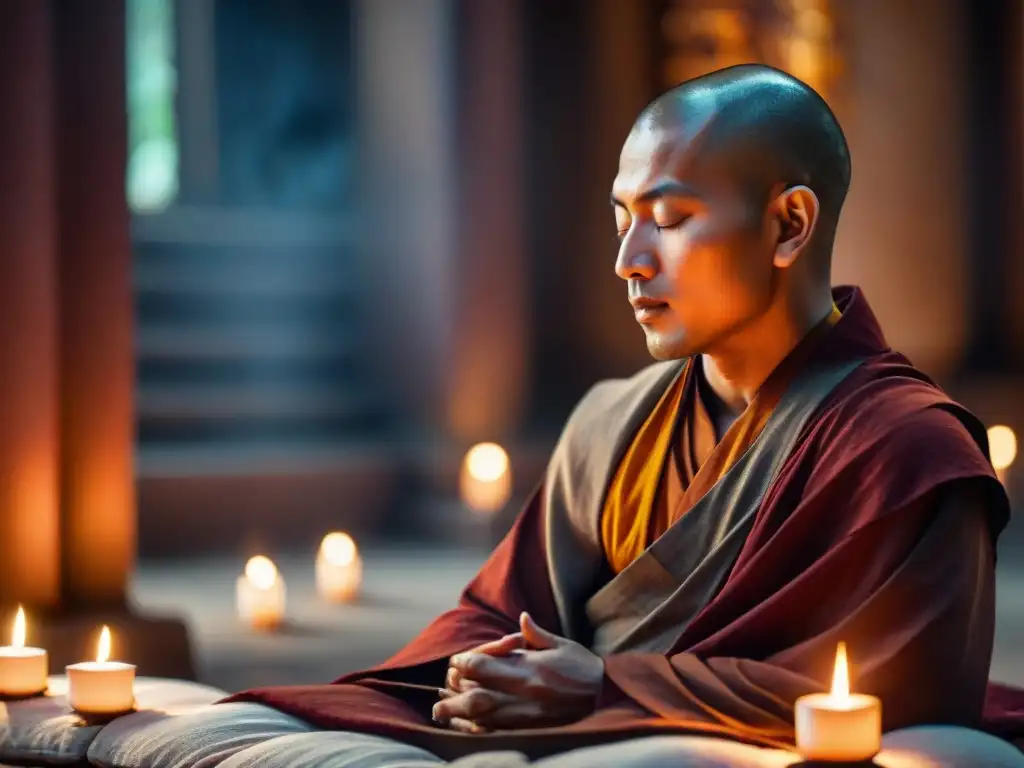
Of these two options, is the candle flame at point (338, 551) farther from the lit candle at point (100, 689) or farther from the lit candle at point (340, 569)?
the lit candle at point (100, 689)

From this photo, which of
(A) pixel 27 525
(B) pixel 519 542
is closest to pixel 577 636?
(B) pixel 519 542

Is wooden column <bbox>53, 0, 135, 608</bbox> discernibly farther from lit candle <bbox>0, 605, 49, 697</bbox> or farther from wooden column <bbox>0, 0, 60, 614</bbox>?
lit candle <bbox>0, 605, 49, 697</bbox>

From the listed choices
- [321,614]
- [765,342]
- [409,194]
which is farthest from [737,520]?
[409,194]

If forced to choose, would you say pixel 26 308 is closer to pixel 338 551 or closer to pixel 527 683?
pixel 338 551

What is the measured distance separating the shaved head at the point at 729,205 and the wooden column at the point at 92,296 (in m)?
2.08

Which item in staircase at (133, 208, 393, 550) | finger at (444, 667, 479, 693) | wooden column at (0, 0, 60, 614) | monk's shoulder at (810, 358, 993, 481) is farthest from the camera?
staircase at (133, 208, 393, 550)

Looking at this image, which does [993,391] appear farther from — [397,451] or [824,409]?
[824,409]

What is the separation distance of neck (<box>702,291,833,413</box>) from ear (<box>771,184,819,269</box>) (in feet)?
0.27

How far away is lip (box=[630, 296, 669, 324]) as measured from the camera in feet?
8.39

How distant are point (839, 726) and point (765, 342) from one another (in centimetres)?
69

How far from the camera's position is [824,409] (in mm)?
2512

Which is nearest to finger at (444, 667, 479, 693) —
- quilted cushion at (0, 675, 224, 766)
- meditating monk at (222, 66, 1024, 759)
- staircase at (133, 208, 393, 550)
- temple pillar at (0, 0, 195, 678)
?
meditating monk at (222, 66, 1024, 759)

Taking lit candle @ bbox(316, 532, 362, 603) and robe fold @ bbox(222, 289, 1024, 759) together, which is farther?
lit candle @ bbox(316, 532, 362, 603)

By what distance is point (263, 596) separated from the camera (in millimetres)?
A: 5156
